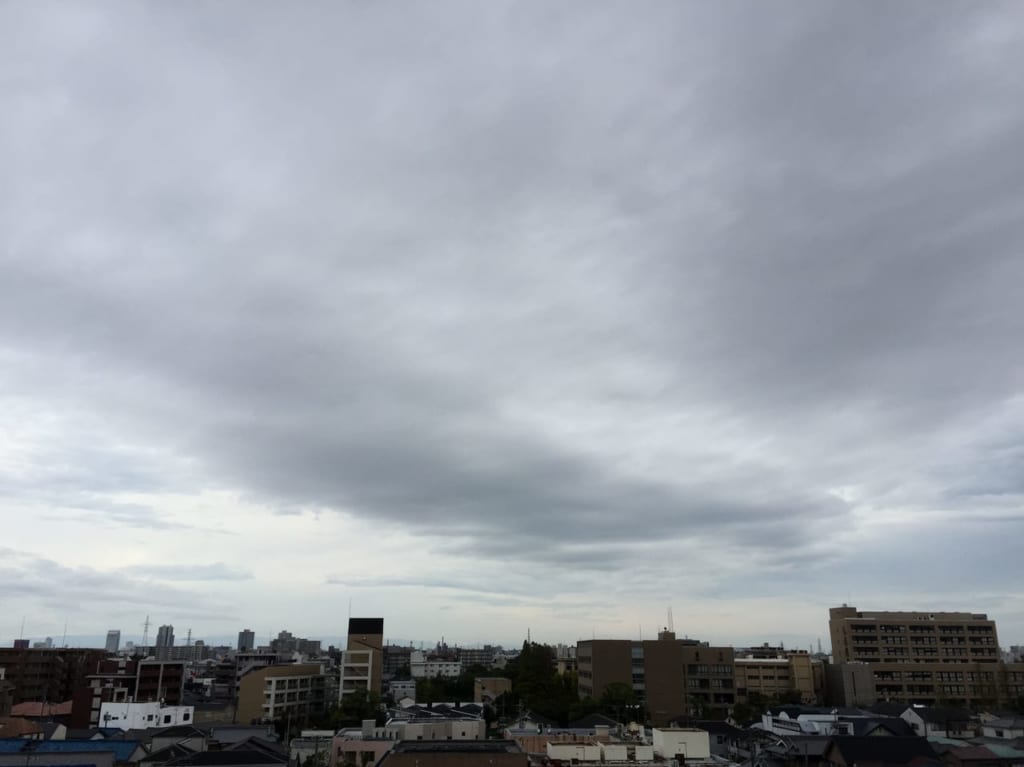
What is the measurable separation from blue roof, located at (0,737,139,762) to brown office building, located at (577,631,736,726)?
205 ft

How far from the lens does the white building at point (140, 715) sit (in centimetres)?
8212

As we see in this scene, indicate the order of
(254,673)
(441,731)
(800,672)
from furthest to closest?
(800,672) → (254,673) → (441,731)

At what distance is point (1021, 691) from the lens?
369 ft

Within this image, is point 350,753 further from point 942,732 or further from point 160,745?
point 942,732

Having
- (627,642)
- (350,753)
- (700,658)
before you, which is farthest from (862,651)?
(350,753)

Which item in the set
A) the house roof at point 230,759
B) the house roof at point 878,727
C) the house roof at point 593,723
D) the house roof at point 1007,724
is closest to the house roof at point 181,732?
the house roof at point 230,759

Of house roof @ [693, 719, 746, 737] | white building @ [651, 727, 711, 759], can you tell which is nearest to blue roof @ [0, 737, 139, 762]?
white building @ [651, 727, 711, 759]

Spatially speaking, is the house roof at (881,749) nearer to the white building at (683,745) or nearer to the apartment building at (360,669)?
the white building at (683,745)

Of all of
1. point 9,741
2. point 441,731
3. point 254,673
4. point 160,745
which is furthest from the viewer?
point 254,673

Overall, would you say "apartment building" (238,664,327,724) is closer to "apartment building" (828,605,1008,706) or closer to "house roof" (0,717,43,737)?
"house roof" (0,717,43,737)

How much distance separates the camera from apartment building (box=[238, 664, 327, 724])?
92062 mm

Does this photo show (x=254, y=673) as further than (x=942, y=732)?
Yes

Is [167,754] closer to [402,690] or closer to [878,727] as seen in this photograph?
[878,727]

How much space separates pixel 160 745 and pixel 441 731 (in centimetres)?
2358
